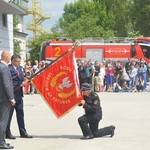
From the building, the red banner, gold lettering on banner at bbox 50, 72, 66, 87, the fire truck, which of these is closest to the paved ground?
the red banner

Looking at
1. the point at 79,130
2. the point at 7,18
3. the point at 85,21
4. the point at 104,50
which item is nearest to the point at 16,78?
the point at 79,130

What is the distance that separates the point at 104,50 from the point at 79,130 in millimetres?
24232

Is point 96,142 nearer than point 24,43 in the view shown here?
Yes

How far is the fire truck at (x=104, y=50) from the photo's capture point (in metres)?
36.3

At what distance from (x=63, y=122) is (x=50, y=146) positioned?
381 centimetres

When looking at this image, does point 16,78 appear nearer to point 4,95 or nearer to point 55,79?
point 55,79

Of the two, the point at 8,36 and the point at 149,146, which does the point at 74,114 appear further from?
the point at 8,36

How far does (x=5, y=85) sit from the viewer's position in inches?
398

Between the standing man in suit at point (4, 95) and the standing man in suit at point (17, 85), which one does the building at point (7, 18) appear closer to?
the standing man in suit at point (17, 85)

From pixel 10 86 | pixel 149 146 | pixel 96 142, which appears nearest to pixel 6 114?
pixel 10 86

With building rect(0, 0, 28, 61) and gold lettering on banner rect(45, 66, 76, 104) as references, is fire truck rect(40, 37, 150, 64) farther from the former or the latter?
gold lettering on banner rect(45, 66, 76, 104)

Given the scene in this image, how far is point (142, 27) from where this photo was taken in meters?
66.1

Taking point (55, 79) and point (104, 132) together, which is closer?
point (104, 132)

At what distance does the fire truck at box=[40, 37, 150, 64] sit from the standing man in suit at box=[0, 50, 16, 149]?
2579 centimetres
